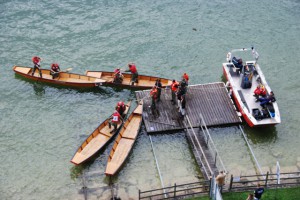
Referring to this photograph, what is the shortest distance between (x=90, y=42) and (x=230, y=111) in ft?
57.1

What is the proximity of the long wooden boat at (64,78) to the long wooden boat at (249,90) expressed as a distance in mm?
11984

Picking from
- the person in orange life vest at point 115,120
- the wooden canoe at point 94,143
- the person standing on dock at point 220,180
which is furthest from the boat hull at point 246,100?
the person in orange life vest at point 115,120

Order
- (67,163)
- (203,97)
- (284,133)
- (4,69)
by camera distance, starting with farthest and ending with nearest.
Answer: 1. (4,69)
2. (203,97)
3. (284,133)
4. (67,163)

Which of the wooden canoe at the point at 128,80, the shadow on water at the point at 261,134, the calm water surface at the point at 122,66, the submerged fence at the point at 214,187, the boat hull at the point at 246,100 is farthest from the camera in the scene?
the wooden canoe at the point at 128,80

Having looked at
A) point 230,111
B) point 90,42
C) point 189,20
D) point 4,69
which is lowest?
point 230,111

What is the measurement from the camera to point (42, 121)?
36281 mm

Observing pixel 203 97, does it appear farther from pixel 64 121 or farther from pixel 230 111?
pixel 64 121

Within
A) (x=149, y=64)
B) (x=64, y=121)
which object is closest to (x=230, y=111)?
(x=149, y=64)

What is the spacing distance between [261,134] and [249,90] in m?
4.59

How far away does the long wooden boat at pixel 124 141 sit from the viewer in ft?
102

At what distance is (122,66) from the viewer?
4241 centimetres

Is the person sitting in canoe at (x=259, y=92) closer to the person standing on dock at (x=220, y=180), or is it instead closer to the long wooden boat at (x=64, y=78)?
the person standing on dock at (x=220, y=180)

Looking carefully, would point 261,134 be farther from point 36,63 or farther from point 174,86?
point 36,63

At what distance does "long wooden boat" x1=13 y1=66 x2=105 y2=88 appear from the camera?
39.1 meters
